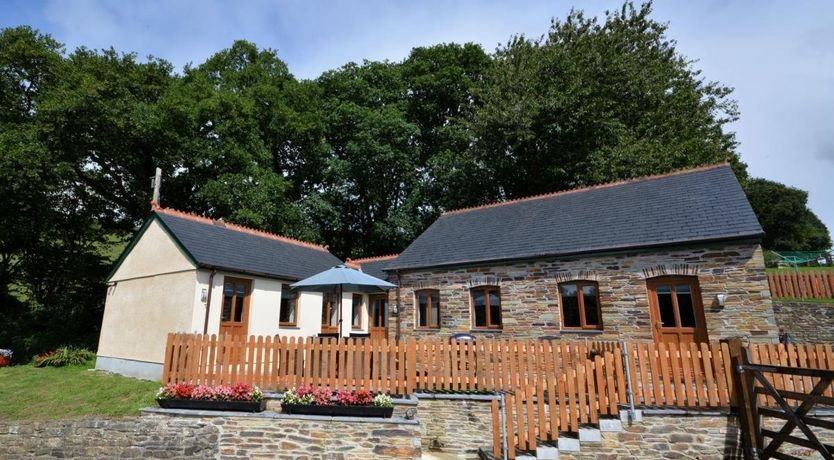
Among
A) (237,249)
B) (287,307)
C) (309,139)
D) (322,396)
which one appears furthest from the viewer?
(309,139)

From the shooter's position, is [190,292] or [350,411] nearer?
[350,411]

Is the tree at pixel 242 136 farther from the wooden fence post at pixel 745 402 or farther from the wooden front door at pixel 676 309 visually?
the wooden fence post at pixel 745 402

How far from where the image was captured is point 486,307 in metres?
13.6

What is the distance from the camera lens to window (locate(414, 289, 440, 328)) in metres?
14.7

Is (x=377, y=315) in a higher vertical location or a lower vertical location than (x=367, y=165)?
lower

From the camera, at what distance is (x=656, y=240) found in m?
11.1

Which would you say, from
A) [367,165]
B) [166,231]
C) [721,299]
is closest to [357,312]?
[166,231]

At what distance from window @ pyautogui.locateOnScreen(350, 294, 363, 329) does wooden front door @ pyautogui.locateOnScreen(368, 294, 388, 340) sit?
1.67 feet

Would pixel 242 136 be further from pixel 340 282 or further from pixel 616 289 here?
pixel 616 289

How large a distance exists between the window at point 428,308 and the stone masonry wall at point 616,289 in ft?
0.76

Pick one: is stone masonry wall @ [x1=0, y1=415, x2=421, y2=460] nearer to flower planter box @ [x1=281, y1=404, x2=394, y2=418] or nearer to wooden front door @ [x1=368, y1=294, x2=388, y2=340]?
flower planter box @ [x1=281, y1=404, x2=394, y2=418]

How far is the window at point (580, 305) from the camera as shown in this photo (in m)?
11.8

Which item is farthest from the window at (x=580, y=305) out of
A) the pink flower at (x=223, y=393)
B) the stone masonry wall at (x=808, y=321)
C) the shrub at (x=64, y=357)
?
the shrub at (x=64, y=357)

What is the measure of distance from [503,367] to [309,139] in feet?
74.9
